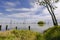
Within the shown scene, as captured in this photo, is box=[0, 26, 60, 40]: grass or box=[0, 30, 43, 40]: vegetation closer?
box=[0, 30, 43, 40]: vegetation

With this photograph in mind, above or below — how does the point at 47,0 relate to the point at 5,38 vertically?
above

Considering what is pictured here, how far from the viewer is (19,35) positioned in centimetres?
1678

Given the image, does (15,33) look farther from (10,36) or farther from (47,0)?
(47,0)

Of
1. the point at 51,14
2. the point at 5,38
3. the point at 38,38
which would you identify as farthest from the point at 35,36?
the point at 51,14

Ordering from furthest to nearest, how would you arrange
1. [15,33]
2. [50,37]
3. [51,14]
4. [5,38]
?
[51,14]
[50,37]
[15,33]
[5,38]

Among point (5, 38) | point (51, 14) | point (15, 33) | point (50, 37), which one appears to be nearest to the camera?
point (5, 38)

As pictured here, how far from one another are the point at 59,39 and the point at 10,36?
5.11 meters

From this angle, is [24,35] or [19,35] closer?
[19,35]

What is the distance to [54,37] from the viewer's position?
1752 centimetres

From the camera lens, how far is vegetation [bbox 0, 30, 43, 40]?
15.6 m

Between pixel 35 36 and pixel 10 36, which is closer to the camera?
pixel 10 36

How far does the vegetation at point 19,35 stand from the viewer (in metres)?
15.6

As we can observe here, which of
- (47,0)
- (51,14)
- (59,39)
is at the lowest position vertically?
(59,39)

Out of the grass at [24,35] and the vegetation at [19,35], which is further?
the grass at [24,35]
